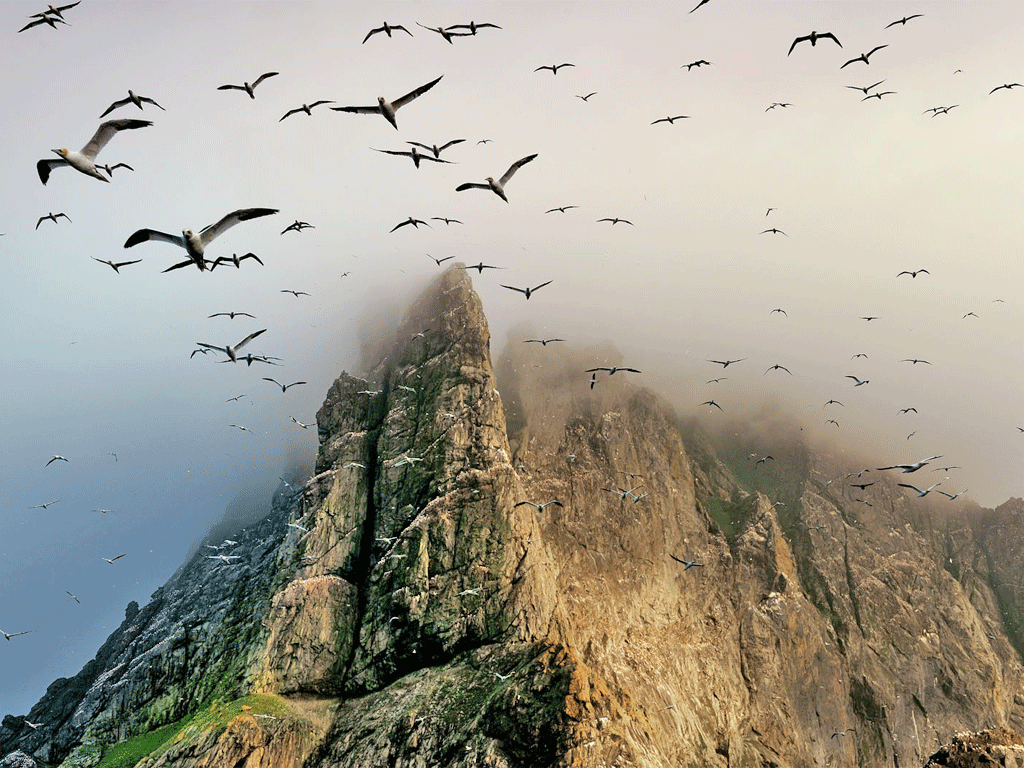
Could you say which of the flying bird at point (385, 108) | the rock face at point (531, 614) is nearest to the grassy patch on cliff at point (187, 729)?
the rock face at point (531, 614)

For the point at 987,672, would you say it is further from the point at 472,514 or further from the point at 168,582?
the point at 168,582

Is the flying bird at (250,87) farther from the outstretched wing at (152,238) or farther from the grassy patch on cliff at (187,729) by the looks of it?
the grassy patch on cliff at (187,729)

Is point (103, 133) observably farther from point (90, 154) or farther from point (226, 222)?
point (226, 222)

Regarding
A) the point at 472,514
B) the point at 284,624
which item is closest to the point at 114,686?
the point at 284,624

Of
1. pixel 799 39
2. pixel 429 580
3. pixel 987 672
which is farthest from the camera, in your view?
pixel 987 672

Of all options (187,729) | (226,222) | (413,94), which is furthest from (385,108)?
(187,729)

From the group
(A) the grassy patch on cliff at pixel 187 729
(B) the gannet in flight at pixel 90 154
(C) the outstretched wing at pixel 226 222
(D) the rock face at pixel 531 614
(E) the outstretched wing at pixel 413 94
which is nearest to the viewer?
(C) the outstretched wing at pixel 226 222
